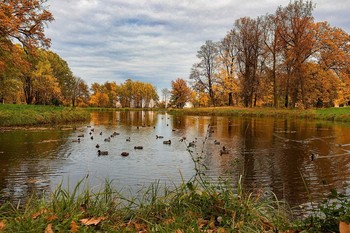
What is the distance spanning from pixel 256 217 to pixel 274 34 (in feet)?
148

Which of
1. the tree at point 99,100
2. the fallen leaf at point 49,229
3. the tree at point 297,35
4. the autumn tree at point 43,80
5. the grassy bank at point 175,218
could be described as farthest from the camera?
the tree at point 99,100

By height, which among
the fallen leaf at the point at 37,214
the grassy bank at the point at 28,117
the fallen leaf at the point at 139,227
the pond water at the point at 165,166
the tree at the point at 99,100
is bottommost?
the pond water at the point at 165,166

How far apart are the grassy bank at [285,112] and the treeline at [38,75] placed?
26376 millimetres

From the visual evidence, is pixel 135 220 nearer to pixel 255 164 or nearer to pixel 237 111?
pixel 255 164

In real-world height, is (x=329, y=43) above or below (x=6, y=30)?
above

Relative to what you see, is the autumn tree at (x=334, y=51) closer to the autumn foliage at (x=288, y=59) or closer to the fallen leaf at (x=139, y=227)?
the autumn foliage at (x=288, y=59)

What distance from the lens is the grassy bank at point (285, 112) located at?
107 feet

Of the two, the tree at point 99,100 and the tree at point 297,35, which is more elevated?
the tree at point 297,35

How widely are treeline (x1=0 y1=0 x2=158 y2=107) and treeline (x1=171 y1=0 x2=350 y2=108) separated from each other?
31061 mm

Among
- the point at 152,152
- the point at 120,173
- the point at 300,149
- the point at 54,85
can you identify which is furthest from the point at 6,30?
the point at 54,85

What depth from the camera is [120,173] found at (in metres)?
9.43

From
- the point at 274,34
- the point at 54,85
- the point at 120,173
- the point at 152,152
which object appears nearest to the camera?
the point at 120,173

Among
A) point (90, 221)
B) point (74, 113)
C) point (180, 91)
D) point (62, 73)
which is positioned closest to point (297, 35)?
point (74, 113)

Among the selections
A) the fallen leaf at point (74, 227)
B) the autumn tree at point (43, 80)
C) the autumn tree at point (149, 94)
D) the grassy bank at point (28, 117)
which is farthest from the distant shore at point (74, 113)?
the autumn tree at point (149, 94)
